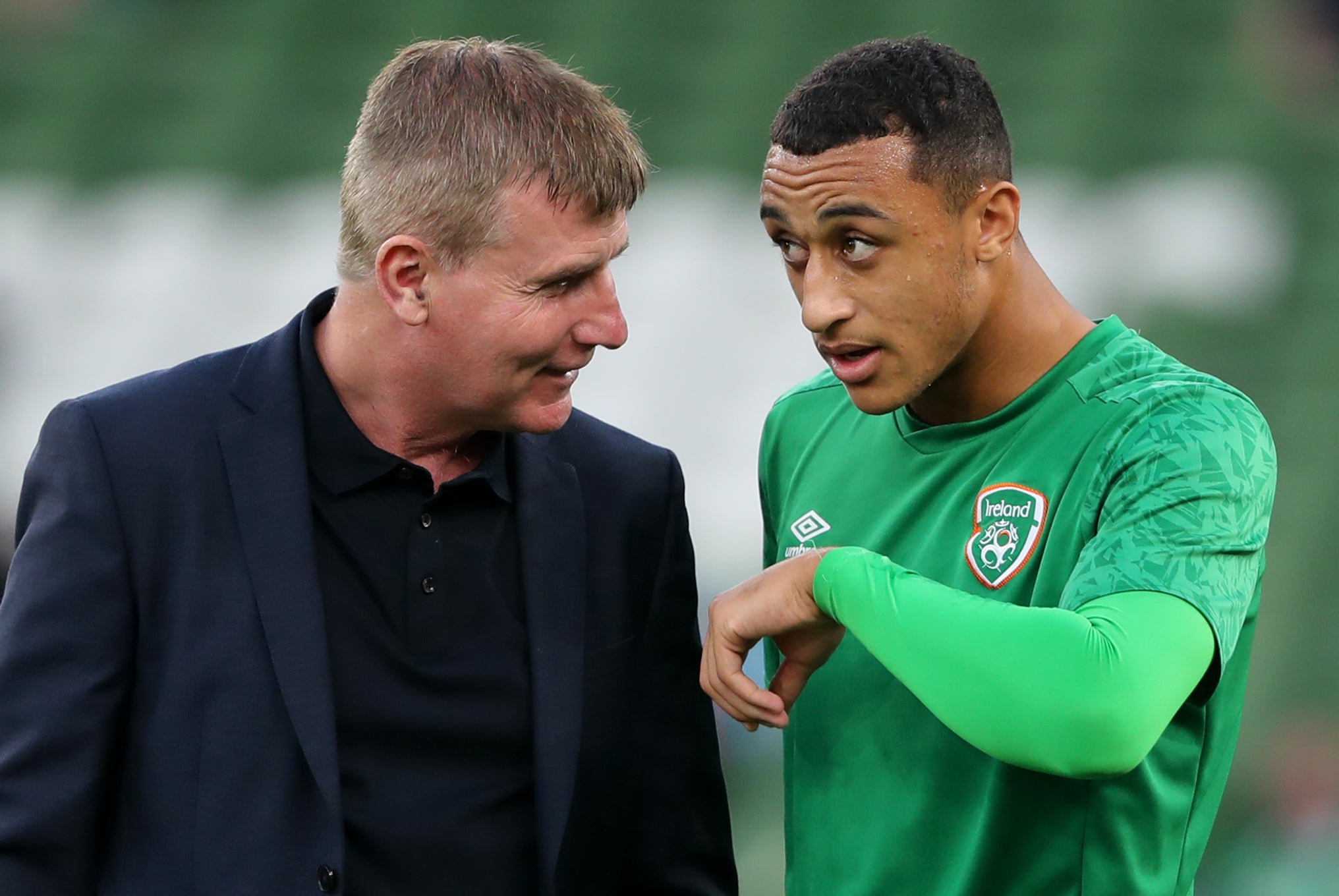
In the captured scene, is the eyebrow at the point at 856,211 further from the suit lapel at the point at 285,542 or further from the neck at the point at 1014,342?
the suit lapel at the point at 285,542

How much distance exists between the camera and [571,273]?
230 centimetres

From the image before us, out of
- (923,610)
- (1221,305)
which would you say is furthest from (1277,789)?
(923,610)

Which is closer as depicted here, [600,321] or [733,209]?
[600,321]

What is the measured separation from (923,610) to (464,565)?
73 centimetres

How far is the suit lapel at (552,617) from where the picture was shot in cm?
229

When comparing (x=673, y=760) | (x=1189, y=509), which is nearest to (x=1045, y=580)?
(x=1189, y=509)

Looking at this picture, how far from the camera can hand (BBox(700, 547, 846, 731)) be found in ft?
6.72

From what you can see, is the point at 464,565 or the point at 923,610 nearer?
the point at 923,610

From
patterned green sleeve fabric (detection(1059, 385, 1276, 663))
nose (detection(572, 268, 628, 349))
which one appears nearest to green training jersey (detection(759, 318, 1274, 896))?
patterned green sleeve fabric (detection(1059, 385, 1276, 663))

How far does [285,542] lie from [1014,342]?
1003 mm

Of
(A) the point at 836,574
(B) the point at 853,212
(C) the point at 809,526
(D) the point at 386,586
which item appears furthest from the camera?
(C) the point at 809,526

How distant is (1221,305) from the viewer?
7.86 m

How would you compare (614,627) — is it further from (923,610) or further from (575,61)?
(575,61)

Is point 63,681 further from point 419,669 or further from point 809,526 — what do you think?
point 809,526
